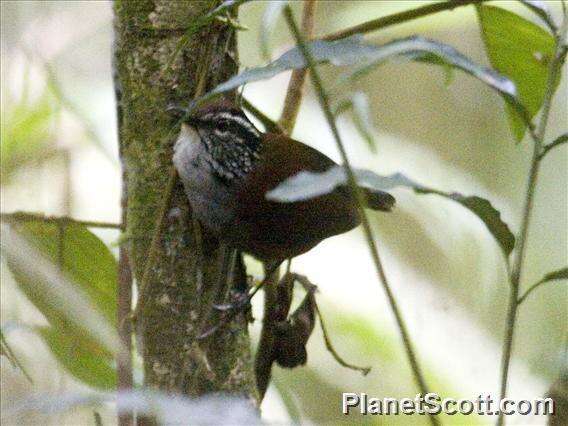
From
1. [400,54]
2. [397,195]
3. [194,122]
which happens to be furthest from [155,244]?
[397,195]

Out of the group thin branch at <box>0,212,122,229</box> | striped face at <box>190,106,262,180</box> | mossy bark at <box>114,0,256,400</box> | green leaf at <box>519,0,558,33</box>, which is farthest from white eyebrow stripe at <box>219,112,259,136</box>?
green leaf at <box>519,0,558,33</box>

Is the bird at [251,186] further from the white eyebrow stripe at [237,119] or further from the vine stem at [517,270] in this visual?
the vine stem at [517,270]

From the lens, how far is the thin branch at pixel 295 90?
1.67 m

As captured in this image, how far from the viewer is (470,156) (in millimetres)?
3438

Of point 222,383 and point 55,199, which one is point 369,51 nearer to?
point 222,383

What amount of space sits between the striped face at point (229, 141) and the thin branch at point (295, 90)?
11cm

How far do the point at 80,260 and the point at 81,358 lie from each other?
0.65 ft

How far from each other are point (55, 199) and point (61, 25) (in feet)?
2.17

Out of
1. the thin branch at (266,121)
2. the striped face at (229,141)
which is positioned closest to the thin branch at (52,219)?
the striped face at (229,141)

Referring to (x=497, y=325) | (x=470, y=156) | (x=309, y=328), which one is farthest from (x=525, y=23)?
(x=470, y=156)

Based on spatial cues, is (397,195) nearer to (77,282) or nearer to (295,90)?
(295,90)

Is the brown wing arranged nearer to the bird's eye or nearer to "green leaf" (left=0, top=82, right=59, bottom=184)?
the bird's eye

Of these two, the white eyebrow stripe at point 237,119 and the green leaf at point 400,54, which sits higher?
the green leaf at point 400,54

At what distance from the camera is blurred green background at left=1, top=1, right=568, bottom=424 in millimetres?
1914
